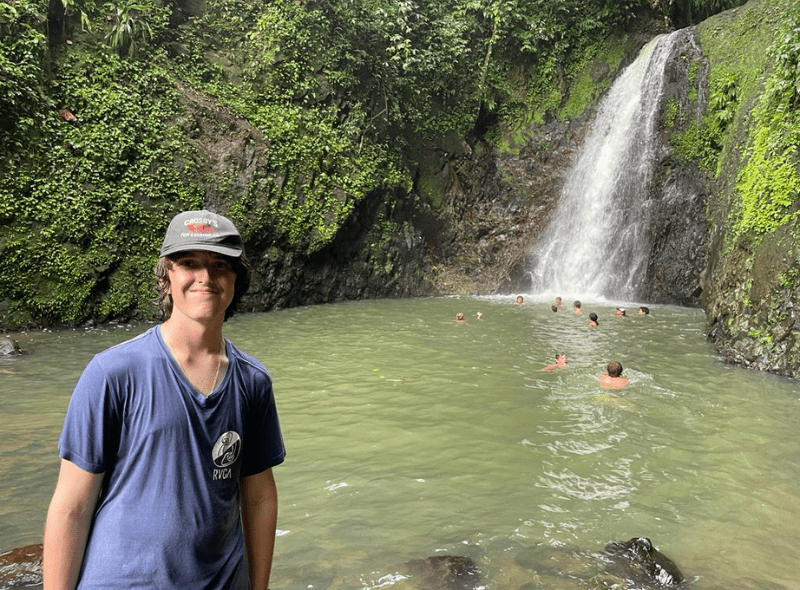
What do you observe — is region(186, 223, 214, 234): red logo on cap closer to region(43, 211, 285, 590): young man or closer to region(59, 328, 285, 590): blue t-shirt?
region(43, 211, 285, 590): young man

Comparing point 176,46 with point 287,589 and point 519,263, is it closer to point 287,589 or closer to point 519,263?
point 519,263

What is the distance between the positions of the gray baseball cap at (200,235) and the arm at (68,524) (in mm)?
710

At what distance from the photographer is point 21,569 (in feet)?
12.2

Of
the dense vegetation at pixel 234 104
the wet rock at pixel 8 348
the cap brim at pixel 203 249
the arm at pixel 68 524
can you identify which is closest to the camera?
the arm at pixel 68 524

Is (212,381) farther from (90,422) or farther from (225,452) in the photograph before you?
(90,422)

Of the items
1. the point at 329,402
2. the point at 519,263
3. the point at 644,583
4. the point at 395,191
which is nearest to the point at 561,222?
the point at 519,263

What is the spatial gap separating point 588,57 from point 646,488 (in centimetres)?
2090

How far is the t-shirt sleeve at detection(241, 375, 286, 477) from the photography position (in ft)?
6.70

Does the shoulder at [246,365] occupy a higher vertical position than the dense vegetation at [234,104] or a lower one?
lower

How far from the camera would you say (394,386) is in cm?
861

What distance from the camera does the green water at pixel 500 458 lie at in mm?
4492

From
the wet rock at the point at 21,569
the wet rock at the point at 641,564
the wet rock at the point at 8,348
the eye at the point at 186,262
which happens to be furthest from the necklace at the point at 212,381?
the wet rock at the point at 8,348

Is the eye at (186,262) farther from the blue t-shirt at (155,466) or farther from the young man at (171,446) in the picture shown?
the blue t-shirt at (155,466)

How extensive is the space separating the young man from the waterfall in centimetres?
1759
